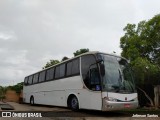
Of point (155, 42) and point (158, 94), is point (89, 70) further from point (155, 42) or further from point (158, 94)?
point (155, 42)

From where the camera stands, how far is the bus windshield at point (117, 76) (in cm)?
1355

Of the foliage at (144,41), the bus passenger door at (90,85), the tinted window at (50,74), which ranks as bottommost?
the bus passenger door at (90,85)

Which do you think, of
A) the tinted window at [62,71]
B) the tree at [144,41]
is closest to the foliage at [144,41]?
the tree at [144,41]

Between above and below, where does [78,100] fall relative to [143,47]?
below

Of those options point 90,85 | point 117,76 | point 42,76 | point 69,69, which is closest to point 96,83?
point 90,85

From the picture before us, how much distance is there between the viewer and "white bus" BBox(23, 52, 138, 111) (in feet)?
44.1

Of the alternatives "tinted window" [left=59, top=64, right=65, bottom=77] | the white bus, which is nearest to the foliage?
"tinted window" [left=59, top=64, right=65, bottom=77]

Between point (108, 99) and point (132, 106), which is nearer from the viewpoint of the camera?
point (108, 99)

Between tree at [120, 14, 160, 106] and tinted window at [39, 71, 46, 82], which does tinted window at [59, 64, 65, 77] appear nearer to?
tinted window at [39, 71, 46, 82]

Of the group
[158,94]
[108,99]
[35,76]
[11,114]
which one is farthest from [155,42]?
[11,114]

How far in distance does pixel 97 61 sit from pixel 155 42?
14.1 meters

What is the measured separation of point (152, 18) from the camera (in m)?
27.2

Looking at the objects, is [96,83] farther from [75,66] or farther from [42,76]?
[42,76]

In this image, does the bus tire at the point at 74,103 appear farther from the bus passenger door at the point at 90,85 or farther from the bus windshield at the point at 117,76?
the bus windshield at the point at 117,76
